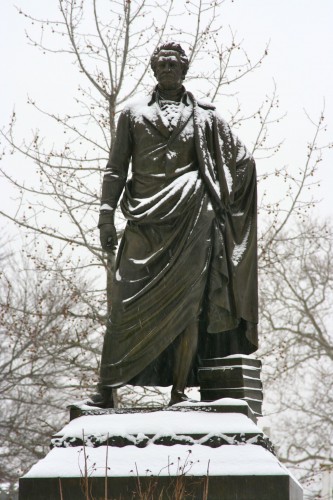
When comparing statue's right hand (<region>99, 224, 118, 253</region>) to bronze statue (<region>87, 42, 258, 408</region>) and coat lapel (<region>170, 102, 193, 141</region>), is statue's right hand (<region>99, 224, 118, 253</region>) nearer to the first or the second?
bronze statue (<region>87, 42, 258, 408</region>)

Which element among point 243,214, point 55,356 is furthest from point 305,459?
point 243,214

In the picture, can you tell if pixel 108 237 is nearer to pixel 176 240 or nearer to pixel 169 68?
pixel 176 240

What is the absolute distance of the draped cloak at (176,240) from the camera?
753 cm

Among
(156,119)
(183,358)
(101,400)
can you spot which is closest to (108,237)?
(156,119)

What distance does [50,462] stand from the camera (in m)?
6.88

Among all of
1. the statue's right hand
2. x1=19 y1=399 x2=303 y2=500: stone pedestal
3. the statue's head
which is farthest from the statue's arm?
x1=19 y1=399 x2=303 y2=500: stone pedestal

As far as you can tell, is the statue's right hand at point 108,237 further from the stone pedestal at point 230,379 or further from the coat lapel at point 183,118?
the stone pedestal at point 230,379

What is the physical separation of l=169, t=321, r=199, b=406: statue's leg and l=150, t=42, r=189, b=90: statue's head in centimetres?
177

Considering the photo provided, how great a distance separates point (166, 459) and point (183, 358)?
3.00ft

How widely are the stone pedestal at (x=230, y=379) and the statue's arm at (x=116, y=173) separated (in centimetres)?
113

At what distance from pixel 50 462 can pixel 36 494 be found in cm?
23

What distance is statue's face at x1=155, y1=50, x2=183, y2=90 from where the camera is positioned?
7.98 metres

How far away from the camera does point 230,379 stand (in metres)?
7.49

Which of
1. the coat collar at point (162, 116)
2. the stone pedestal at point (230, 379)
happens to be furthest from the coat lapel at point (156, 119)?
the stone pedestal at point (230, 379)
